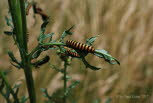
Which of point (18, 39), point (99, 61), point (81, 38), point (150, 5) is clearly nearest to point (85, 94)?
point (99, 61)

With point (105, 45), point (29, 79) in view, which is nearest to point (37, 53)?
point (29, 79)

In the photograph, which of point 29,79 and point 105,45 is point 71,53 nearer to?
point 29,79

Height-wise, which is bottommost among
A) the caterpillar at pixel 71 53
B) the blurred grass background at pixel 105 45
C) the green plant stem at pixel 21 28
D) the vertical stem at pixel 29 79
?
the vertical stem at pixel 29 79

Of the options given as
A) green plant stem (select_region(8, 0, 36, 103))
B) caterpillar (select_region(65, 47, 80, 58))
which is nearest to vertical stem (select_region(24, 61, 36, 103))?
green plant stem (select_region(8, 0, 36, 103))

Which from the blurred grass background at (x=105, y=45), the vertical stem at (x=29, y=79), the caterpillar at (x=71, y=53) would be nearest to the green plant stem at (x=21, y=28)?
the vertical stem at (x=29, y=79)

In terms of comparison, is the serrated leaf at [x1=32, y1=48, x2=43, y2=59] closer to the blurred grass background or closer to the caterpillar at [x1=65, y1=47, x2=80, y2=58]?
the caterpillar at [x1=65, y1=47, x2=80, y2=58]

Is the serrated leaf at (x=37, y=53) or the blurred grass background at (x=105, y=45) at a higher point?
the blurred grass background at (x=105, y=45)

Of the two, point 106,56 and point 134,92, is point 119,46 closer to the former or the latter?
point 134,92

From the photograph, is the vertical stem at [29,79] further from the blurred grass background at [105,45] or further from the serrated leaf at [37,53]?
the blurred grass background at [105,45]
